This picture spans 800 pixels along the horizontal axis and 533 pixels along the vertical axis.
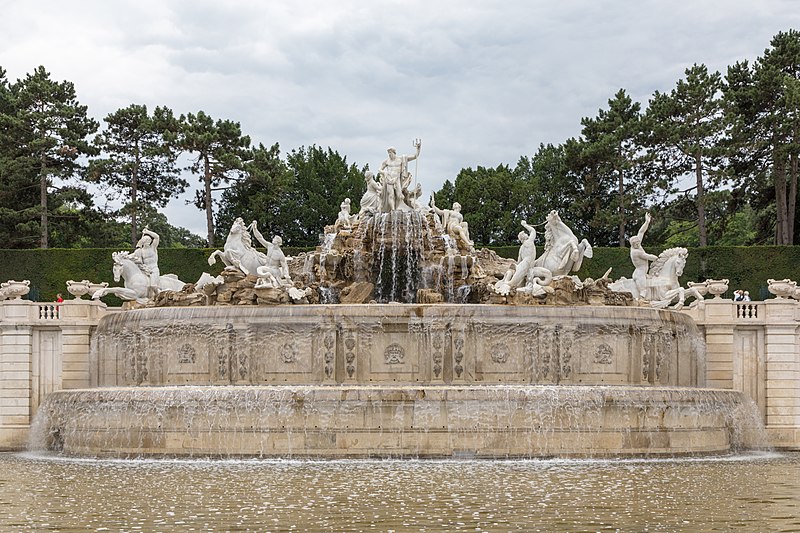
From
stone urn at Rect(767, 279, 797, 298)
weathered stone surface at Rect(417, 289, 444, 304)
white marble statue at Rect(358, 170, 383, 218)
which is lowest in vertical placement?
weathered stone surface at Rect(417, 289, 444, 304)

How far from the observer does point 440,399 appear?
21.3m

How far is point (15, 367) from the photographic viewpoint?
1097 inches

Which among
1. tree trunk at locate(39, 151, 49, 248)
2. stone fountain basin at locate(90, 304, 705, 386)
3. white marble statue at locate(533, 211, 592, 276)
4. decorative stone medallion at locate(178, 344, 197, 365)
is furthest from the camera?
tree trunk at locate(39, 151, 49, 248)

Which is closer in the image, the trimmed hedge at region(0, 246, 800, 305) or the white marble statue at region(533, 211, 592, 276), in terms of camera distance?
the white marble statue at region(533, 211, 592, 276)

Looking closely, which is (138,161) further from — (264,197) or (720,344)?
(720,344)

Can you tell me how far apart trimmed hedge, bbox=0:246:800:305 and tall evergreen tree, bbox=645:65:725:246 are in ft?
25.1

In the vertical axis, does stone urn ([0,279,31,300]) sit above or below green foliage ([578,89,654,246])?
below

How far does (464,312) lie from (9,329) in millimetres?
11290

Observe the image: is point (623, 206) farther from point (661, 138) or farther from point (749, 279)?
point (749, 279)

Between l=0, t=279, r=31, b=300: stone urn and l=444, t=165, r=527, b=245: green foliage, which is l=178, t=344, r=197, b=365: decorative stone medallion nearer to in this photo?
l=0, t=279, r=31, b=300: stone urn

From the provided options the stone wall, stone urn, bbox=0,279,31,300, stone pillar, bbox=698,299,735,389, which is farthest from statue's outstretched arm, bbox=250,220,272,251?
stone pillar, bbox=698,299,735,389

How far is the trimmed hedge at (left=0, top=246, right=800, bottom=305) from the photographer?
44.1 meters

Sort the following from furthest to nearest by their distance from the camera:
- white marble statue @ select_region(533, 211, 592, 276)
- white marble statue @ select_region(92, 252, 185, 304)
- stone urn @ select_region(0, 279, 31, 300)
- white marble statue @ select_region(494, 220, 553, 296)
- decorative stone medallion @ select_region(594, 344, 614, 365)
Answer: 1. white marble statue @ select_region(92, 252, 185, 304)
2. white marble statue @ select_region(533, 211, 592, 276)
3. white marble statue @ select_region(494, 220, 553, 296)
4. stone urn @ select_region(0, 279, 31, 300)
5. decorative stone medallion @ select_region(594, 344, 614, 365)

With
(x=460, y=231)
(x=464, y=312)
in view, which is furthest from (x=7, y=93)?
(x=464, y=312)
